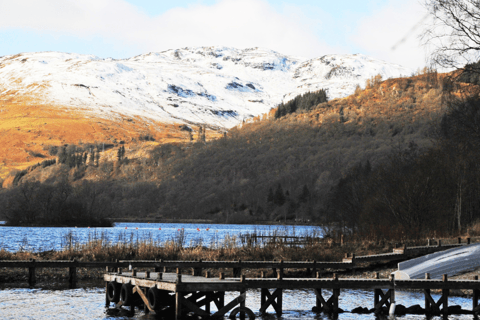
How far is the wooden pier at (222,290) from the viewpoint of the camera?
21.4 metres

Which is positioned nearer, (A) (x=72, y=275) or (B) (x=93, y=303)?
(B) (x=93, y=303)

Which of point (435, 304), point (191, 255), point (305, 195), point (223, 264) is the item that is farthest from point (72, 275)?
point (305, 195)

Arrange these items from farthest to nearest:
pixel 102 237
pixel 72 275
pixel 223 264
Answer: pixel 102 237 < pixel 72 275 < pixel 223 264

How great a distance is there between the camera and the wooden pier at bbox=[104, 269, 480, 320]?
2141cm

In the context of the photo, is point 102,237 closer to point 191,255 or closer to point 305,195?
point 191,255

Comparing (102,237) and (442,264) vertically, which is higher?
(102,237)

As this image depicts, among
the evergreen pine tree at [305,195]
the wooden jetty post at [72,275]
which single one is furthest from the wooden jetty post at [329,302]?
the evergreen pine tree at [305,195]

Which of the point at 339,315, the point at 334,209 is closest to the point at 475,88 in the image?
the point at 339,315

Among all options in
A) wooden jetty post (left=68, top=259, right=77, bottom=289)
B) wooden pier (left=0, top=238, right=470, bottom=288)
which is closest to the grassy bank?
wooden pier (left=0, top=238, right=470, bottom=288)

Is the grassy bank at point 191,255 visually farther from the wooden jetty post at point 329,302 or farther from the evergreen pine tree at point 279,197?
the evergreen pine tree at point 279,197

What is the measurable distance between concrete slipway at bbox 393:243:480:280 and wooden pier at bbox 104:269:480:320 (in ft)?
9.72

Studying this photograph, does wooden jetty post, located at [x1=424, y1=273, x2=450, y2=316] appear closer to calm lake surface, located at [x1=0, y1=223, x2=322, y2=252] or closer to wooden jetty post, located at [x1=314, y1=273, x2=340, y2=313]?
wooden jetty post, located at [x1=314, y1=273, x2=340, y2=313]

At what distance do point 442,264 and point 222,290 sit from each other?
12498 mm

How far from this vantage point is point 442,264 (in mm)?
28906
